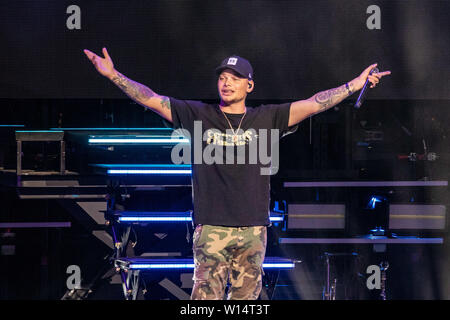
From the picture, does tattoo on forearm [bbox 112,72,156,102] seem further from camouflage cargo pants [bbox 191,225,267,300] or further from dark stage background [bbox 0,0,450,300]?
dark stage background [bbox 0,0,450,300]

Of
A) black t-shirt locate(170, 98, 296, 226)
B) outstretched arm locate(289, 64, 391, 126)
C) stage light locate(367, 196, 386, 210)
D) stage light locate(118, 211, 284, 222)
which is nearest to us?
black t-shirt locate(170, 98, 296, 226)

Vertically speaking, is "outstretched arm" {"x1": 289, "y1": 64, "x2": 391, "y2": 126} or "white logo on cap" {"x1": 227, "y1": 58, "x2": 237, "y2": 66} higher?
"white logo on cap" {"x1": 227, "y1": 58, "x2": 237, "y2": 66}

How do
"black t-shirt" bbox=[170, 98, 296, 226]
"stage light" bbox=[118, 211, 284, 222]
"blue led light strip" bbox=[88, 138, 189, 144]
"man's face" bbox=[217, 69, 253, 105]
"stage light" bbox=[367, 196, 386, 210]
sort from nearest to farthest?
"black t-shirt" bbox=[170, 98, 296, 226] → "man's face" bbox=[217, 69, 253, 105] → "stage light" bbox=[118, 211, 284, 222] → "blue led light strip" bbox=[88, 138, 189, 144] → "stage light" bbox=[367, 196, 386, 210]

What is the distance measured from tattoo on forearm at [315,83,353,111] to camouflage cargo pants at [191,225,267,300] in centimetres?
84

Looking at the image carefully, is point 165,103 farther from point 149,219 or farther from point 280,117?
point 149,219

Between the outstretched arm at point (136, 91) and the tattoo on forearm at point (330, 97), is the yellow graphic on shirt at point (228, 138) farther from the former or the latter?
the tattoo on forearm at point (330, 97)

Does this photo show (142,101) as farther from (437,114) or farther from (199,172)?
(437,114)

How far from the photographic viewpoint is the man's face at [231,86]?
3197 mm

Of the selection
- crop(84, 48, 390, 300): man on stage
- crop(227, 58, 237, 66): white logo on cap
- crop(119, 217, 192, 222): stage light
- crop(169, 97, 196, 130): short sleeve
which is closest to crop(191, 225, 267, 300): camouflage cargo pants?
crop(84, 48, 390, 300): man on stage

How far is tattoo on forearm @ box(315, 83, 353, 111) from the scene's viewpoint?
132 inches

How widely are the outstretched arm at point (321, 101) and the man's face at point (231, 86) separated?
334mm

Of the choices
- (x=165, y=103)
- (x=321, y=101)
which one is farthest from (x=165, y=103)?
(x=321, y=101)

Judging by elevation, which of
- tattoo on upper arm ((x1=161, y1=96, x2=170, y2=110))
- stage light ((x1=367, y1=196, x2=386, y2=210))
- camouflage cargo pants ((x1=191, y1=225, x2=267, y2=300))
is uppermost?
tattoo on upper arm ((x1=161, y1=96, x2=170, y2=110))

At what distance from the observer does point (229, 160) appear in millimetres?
3117
